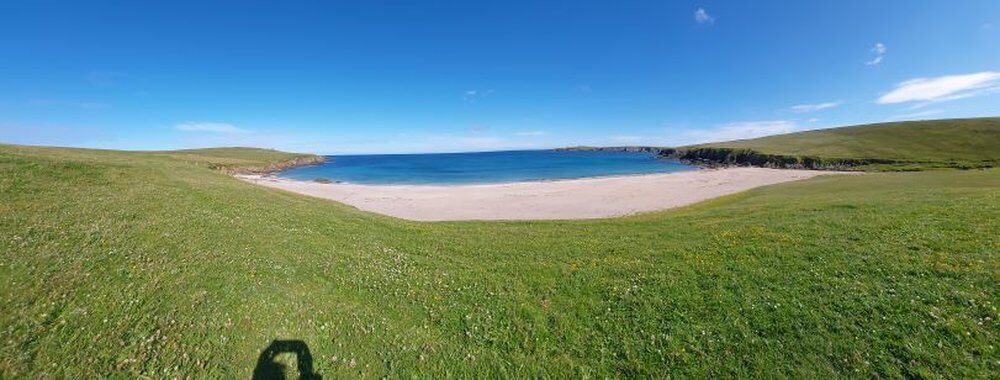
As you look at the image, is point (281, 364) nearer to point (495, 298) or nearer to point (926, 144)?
point (495, 298)

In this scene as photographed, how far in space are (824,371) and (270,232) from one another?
71.5 ft

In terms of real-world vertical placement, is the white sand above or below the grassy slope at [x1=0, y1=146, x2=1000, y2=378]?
below

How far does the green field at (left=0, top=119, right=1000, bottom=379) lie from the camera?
9.26 metres

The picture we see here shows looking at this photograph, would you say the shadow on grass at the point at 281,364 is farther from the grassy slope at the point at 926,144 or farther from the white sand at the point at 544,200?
the grassy slope at the point at 926,144

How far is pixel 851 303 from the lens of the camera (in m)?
11.1

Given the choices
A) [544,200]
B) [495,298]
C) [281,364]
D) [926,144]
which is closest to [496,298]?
[495,298]

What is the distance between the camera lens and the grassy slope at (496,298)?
30.5 ft

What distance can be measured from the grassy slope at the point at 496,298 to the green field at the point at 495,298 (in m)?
0.07

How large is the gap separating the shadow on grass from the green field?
208 millimetres

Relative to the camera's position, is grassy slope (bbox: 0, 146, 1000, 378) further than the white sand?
No

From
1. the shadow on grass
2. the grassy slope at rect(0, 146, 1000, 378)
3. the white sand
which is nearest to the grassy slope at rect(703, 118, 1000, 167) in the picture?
the white sand

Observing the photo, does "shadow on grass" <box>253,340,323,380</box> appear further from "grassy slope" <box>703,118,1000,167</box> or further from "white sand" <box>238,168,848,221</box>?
"grassy slope" <box>703,118,1000,167</box>

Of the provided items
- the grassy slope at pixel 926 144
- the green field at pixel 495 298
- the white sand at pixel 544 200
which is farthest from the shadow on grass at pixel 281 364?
the grassy slope at pixel 926 144

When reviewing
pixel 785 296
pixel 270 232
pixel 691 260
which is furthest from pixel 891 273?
pixel 270 232
